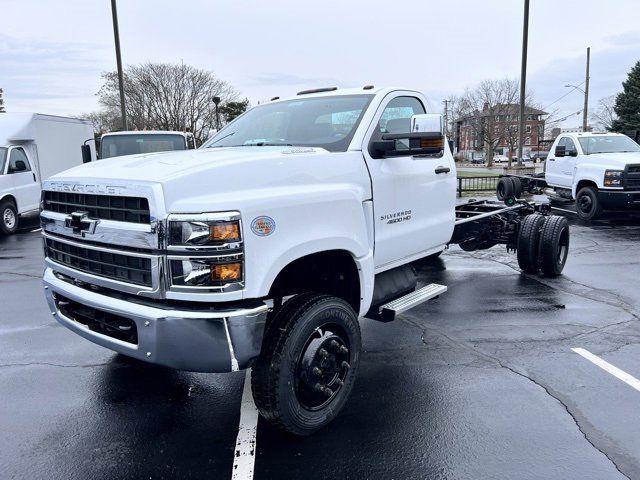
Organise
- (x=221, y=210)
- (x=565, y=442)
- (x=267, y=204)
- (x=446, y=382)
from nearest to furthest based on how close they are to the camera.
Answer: (x=221, y=210), (x=267, y=204), (x=565, y=442), (x=446, y=382)

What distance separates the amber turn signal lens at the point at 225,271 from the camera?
108 inches

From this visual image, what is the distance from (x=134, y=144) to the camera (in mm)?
12266

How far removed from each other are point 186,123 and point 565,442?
1638 inches

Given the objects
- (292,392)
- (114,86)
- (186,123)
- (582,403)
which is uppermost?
(114,86)

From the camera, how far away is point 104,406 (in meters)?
3.79

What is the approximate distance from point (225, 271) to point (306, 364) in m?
0.83

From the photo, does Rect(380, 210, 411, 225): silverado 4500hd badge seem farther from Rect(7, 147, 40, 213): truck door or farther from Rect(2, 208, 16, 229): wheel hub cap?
Rect(7, 147, 40, 213): truck door

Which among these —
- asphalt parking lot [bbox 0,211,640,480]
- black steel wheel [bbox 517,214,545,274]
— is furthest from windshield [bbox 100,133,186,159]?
black steel wheel [bbox 517,214,545,274]

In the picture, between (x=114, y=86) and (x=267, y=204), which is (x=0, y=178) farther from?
(x=114, y=86)

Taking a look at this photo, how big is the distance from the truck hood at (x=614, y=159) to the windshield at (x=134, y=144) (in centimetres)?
976

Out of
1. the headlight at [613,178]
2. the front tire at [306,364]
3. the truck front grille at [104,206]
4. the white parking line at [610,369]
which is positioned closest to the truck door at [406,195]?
the front tire at [306,364]

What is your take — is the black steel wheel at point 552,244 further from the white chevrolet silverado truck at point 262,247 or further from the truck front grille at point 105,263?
the truck front grille at point 105,263

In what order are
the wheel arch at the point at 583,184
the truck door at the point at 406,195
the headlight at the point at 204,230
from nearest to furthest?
the headlight at the point at 204,230
the truck door at the point at 406,195
the wheel arch at the point at 583,184

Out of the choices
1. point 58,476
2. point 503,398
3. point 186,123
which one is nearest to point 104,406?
point 58,476
